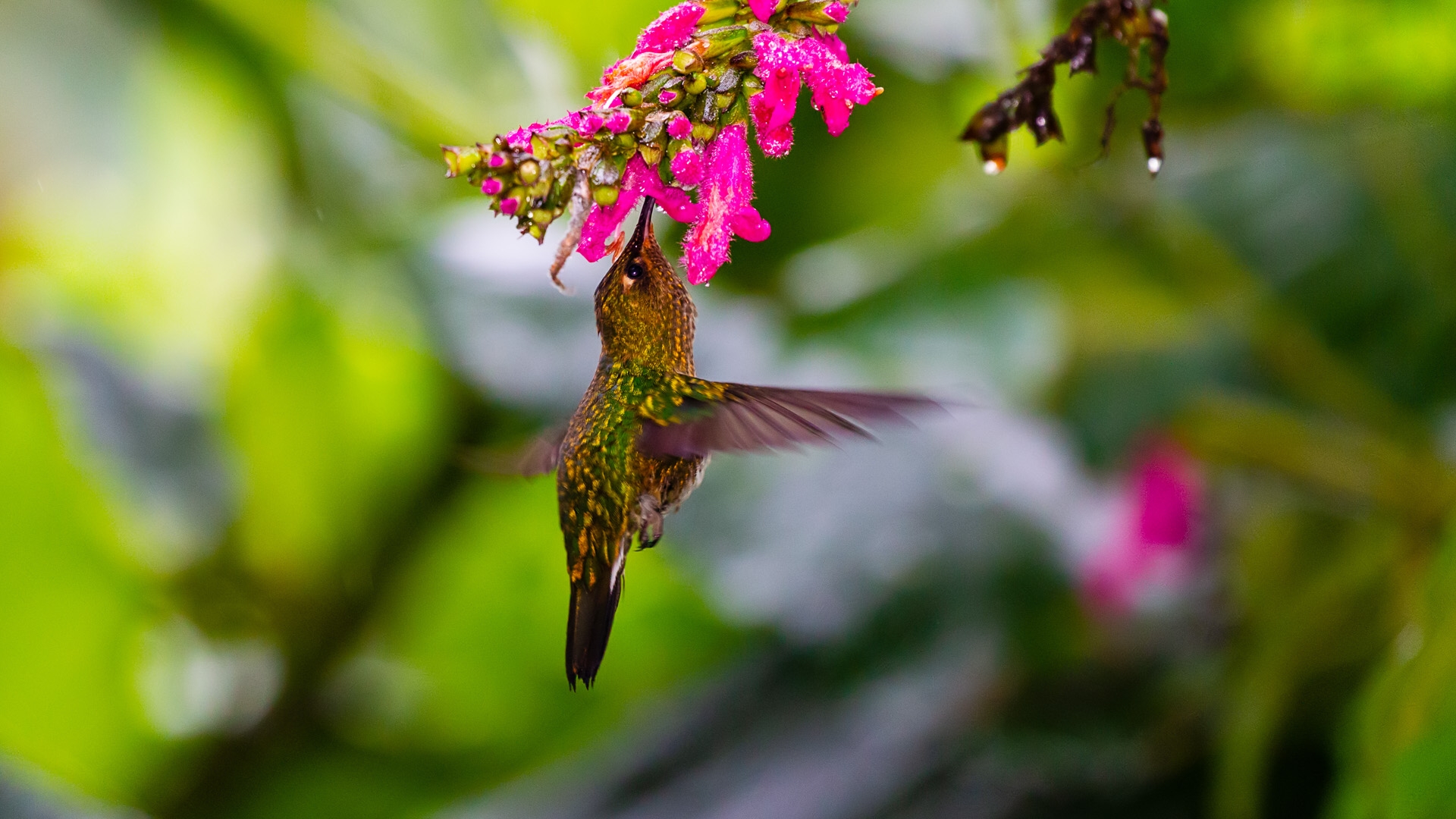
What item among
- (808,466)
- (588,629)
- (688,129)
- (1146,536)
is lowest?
(588,629)

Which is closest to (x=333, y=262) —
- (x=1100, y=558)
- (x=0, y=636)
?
(x=0, y=636)

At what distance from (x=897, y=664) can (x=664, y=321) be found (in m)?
1.02

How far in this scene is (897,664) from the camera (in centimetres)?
157

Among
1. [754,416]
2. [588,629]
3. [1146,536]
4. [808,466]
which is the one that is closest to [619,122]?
[754,416]

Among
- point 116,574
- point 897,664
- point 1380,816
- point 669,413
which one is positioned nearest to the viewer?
point 669,413

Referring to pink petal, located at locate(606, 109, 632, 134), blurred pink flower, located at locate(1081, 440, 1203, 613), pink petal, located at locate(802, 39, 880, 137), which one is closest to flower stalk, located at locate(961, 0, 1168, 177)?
pink petal, located at locate(802, 39, 880, 137)

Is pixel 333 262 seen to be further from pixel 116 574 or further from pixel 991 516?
pixel 991 516

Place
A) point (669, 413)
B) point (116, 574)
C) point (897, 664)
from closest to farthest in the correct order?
1. point (669, 413)
2. point (897, 664)
3. point (116, 574)

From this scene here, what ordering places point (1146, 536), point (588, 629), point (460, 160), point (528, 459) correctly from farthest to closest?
point (1146, 536)
point (528, 459)
point (588, 629)
point (460, 160)

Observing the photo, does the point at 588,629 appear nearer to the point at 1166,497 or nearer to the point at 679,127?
the point at 679,127

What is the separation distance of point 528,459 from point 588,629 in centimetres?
18

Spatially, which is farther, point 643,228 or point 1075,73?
point 643,228

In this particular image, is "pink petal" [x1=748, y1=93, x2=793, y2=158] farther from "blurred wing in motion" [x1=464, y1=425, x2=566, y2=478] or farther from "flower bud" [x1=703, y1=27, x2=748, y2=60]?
"blurred wing in motion" [x1=464, y1=425, x2=566, y2=478]

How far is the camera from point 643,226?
0.63 meters
